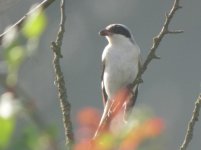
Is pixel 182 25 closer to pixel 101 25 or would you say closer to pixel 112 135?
pixel 101 25

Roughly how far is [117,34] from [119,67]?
1.73 feet

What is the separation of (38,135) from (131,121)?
0.41ft

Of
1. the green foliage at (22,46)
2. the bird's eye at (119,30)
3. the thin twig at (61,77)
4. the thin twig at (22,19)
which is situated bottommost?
the bird's eye at (119,30)

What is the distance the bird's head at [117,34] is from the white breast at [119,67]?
170 millimetres

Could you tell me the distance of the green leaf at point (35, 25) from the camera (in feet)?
3.39

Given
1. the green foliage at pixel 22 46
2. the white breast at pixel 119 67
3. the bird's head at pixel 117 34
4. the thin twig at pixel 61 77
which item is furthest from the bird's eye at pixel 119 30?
the green foliage at pixel 22 46

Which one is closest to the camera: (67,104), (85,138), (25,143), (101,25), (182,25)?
(25,143)

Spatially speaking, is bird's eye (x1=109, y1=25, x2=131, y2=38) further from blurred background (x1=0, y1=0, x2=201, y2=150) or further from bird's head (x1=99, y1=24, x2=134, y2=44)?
blurred background (x1=0, y1=0, x2=201, y2=150)

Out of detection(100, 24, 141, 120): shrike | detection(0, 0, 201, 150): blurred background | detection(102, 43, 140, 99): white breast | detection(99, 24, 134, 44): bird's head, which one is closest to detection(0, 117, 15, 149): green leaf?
detection(100, 24, 141, 120): shrike

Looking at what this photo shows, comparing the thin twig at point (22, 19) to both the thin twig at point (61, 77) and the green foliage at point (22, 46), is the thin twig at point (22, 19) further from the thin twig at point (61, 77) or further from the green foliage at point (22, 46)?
the thin twig at point (61, 77)

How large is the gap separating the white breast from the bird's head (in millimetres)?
170

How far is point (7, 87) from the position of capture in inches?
41.9

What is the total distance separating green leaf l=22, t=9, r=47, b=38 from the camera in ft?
3.39

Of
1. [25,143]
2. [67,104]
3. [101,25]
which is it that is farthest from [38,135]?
[101,25]
